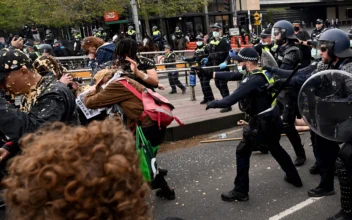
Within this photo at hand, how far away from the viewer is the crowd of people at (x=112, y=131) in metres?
1.02

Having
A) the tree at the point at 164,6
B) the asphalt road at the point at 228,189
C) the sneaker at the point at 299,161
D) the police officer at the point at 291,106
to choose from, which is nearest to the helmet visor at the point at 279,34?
the police officer at the point at 291,106

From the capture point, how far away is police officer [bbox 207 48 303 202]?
12.8 feet

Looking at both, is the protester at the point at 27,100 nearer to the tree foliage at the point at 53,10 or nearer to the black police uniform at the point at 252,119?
the black police uniform at the point at 252,119

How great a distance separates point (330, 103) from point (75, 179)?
290 cm

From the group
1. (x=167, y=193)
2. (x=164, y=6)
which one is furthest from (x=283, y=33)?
(x=164, y=6)

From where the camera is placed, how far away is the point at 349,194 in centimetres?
337

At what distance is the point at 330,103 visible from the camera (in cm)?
339

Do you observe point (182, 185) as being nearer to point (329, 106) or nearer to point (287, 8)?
point (329, 106)

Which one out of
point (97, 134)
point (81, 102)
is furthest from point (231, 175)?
point (97, 134)

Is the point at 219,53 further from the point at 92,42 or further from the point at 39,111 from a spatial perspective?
the point at 39,111

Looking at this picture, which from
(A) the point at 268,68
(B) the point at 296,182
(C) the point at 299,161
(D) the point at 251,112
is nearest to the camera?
(D) the point at 251,112

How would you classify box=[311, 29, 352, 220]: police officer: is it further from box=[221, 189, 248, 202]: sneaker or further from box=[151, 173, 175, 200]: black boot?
box=[151, 173, 175, 200]: black boot

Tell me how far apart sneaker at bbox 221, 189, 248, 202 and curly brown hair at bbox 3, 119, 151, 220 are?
10.3 ft

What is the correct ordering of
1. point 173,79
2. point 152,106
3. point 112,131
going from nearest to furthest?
point 112,131 → point 152,106 → point 173,79
